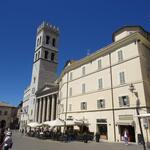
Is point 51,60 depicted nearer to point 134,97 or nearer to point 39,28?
Result: point 39,28

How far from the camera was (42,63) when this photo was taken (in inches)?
2458

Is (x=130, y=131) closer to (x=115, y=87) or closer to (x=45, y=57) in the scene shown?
(x=115, y=87)

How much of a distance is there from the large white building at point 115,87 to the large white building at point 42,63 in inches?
1136

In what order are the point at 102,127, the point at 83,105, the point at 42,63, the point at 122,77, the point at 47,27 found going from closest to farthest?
the point at 122,77 → the point at 102,127 → the point at 83,105 → the point at 42,63 → the point at 47,27

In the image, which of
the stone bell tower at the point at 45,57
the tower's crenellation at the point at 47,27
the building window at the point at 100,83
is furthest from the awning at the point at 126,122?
the tower's crenellation at the point at 47,27

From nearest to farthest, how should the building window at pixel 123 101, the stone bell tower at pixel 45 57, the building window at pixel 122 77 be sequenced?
A: the building window at pixel 123 101, the building window at pixel 122 77, the stone bell tower at pixel 45 57

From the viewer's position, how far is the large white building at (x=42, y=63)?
199 ft

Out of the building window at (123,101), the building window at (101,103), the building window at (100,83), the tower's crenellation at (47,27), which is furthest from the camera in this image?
the tower's crenellation at (47,27)

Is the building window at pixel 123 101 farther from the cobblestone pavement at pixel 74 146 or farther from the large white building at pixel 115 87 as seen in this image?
the cobblestone pavement at pixel 74 146

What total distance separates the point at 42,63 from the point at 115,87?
41181 millimetres

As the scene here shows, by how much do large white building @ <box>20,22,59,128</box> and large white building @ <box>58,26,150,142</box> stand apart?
28.9 m

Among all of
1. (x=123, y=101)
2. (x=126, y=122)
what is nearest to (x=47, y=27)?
(x=123, y=101)

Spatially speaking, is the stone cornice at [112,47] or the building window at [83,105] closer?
the stone cornice at [112,47]

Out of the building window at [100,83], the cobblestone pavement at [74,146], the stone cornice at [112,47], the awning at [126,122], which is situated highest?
the stone cornice at [112,47]
